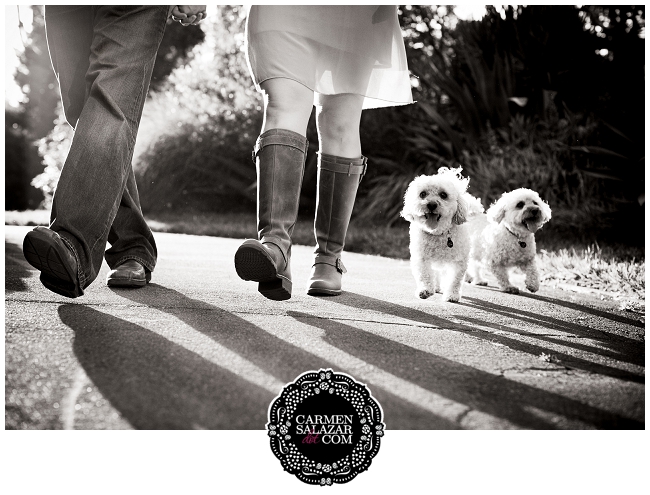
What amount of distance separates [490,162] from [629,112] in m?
2.30

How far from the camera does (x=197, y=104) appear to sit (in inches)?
357

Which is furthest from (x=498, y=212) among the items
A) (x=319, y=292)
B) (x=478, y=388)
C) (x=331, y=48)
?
(x=478, y=388)

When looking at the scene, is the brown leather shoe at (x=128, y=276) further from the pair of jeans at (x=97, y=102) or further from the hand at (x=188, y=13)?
the hand at (x=188, y=13)

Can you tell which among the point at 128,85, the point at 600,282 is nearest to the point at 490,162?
the point at 600,282

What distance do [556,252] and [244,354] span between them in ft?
10.5

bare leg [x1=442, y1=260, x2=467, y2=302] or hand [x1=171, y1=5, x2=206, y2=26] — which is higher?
hand [x1=171, y1=5, x2=206, y2=26]

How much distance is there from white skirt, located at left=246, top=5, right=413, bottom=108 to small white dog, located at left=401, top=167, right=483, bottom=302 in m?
0.61

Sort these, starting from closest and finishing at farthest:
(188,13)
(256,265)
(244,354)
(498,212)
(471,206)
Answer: (244,354)
(256,265)
(188,13)
(471,206)
(498,212)

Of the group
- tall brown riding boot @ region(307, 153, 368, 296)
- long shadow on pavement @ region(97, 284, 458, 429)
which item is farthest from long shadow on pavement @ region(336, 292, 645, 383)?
long shadow on pavement @ region(97, 284, 458, 429)

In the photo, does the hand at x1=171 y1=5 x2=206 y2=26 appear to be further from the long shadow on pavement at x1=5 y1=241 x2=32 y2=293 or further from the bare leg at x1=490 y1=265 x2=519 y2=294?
the bare leg at x1=490 y1=265 x2=519 y2=294

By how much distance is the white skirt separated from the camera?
2.12 meters
